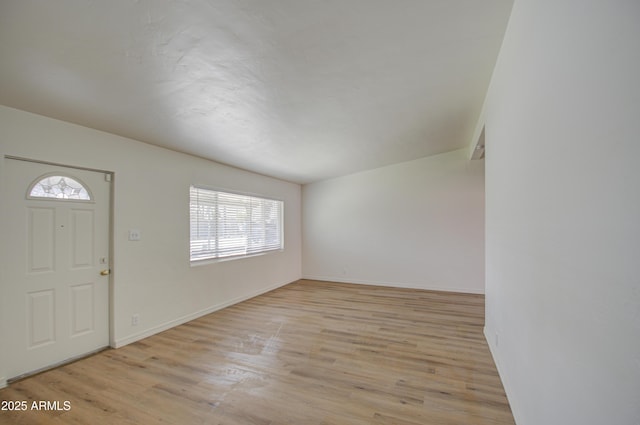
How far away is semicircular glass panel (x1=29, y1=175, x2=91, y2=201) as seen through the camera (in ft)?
8.11

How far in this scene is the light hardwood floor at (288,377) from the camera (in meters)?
1.88

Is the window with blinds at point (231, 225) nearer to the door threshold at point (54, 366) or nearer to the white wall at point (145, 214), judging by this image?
the white wall at point (145, 214)

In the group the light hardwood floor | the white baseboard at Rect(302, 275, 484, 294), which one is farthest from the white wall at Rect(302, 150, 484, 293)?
the light hardwood floor

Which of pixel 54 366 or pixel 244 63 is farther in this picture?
pixel 54 366

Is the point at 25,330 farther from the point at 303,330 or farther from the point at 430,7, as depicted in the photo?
the point at 430,7

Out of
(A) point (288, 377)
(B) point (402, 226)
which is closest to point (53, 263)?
(A) point (288, 377)

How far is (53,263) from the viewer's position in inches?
100

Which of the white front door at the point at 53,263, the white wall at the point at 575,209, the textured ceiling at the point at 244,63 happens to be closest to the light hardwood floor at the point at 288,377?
the white front door at the point at 53,263

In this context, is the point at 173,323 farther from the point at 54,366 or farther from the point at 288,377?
the point at 288,377

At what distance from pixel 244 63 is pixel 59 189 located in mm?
2379

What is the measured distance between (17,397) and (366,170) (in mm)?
5805

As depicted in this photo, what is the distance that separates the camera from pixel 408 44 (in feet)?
6.19

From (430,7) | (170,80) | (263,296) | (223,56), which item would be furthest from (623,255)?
(263,296)

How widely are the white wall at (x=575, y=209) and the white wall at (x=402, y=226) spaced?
3.54 metres
